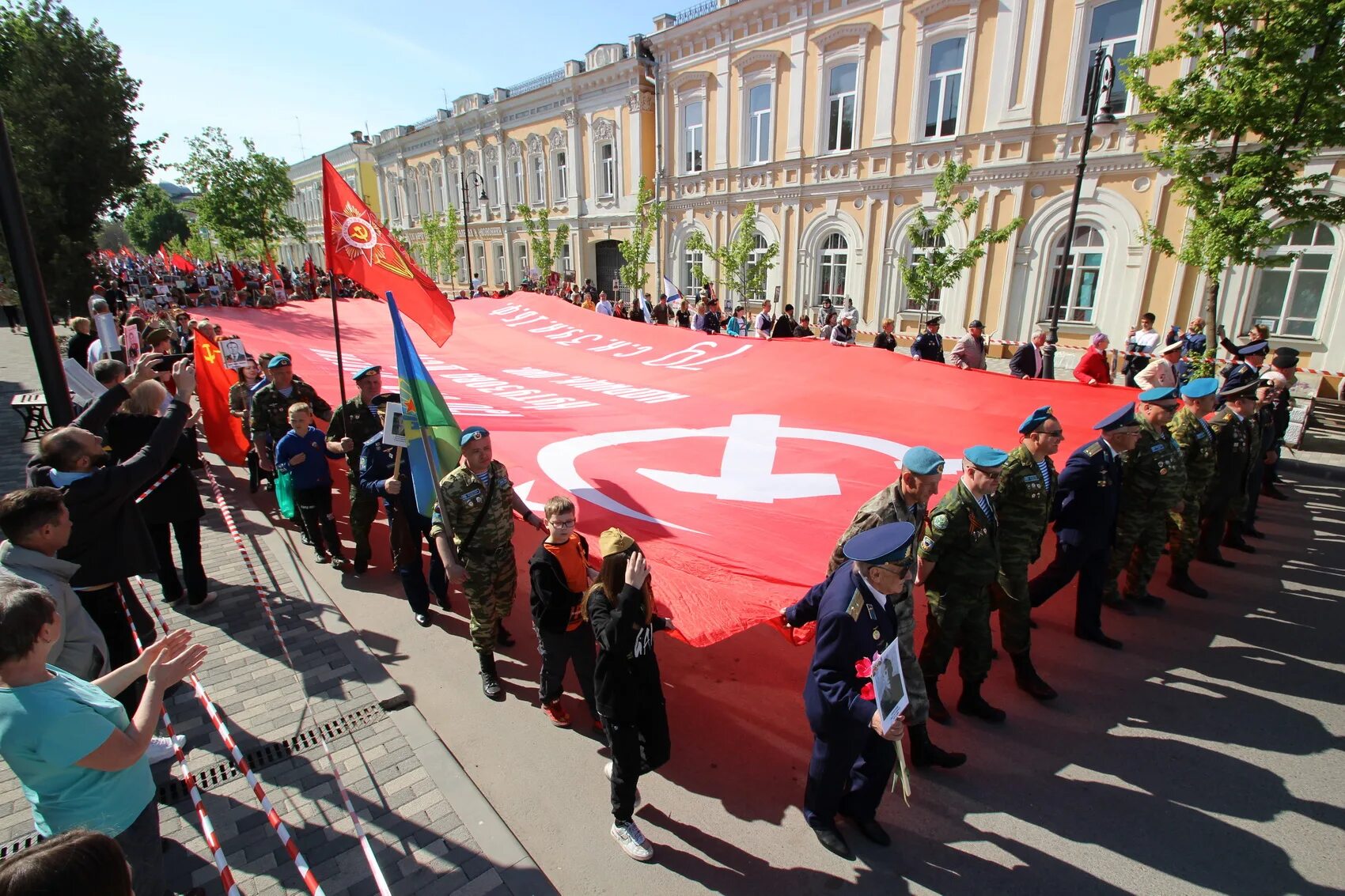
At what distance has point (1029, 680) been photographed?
16.2ft

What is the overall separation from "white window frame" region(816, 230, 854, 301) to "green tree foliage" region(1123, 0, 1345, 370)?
11212 millimetres

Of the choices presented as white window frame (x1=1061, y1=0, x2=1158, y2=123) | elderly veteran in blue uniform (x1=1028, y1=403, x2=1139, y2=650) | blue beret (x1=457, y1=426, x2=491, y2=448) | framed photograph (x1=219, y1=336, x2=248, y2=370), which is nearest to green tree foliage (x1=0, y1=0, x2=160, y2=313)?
framed photograph (x1=219, y1=336, x2=248, y2=370)

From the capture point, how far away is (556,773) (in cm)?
415

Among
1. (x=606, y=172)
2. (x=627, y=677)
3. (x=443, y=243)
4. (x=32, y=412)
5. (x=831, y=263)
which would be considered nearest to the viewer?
(x=627, y=677)

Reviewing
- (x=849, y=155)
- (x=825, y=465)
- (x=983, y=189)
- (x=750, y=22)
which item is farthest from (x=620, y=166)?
(x=825, y=465)

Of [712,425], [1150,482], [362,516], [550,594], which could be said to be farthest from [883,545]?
[362,516]

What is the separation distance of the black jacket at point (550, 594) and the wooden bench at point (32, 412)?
1124 centimetres

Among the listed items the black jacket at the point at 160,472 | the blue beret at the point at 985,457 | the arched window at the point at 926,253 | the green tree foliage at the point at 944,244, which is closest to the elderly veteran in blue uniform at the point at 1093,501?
the blue beret at the point at 985,457

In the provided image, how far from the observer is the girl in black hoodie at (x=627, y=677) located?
332cm

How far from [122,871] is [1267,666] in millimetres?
7550

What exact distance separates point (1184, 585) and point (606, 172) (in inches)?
1155

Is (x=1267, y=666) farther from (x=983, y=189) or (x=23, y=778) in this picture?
(x=983, y=189)

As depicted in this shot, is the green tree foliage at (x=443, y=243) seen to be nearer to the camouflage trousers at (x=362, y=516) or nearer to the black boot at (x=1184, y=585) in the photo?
the camouflage trousers at (x=362, y=516)

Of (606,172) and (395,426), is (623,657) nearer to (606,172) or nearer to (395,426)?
(395,426)
